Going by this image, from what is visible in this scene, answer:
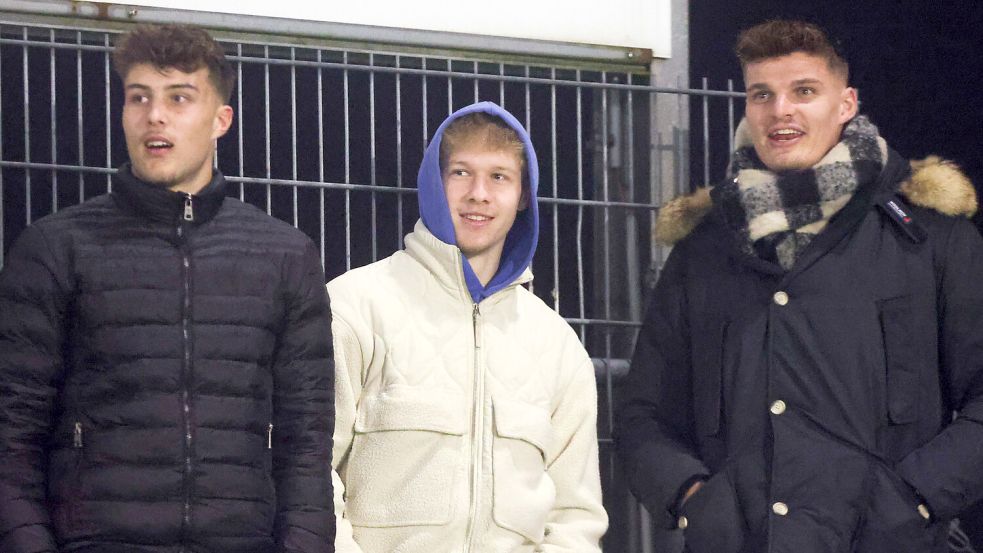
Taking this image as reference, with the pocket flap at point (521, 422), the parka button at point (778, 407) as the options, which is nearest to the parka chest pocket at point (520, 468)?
the pocket flap at point (521, 422)

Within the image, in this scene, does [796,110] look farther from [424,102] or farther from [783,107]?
[424,102]

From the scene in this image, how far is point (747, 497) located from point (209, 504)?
1243 millimetres

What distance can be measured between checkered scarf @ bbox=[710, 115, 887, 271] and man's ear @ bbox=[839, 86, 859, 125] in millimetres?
56

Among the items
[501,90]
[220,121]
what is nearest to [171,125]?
[220,121]

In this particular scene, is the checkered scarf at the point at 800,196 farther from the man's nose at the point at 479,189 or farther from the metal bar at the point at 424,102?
the metal bar at the point at 424,102

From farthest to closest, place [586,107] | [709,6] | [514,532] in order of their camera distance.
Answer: [709,6] < [586,107] < [514,532]

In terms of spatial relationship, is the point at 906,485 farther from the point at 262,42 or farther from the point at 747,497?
the point at 262,42

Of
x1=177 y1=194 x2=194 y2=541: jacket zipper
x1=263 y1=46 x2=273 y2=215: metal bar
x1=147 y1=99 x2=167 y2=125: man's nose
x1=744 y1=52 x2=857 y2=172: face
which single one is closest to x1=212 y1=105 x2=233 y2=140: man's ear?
x1=147 y1=99 x2=167 y2=125: man's nose

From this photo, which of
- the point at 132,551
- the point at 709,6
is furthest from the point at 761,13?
the point at 132,551

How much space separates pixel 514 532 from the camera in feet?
11.6

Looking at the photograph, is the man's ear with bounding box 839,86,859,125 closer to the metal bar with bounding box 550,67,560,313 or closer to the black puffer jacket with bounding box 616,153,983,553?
the black puffer jacket with bounding box 616,153,983,553

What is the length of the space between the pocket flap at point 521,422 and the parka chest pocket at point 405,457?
0.08m

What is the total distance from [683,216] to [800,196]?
368mm

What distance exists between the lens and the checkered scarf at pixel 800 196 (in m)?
3.70
